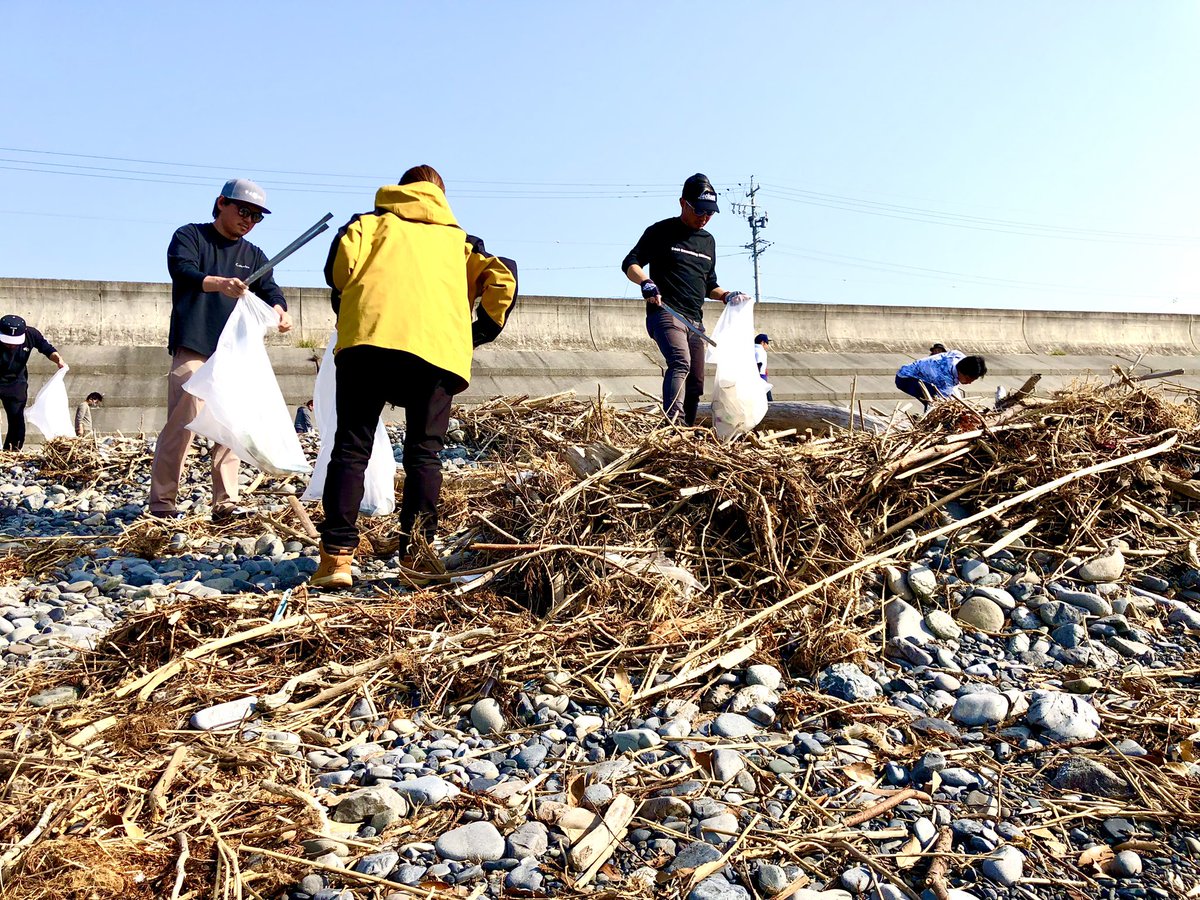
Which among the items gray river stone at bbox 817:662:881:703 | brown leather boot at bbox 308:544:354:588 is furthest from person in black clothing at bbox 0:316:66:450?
gray river stone at bbox 817:662:881:703

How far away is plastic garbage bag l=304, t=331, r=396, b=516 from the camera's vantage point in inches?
171

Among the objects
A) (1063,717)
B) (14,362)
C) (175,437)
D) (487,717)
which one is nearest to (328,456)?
(175,437)

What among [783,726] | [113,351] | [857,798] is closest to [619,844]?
[857,798]

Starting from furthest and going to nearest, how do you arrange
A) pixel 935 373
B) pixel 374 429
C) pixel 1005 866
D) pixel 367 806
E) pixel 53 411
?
pixel 53 411 → pixel 935 373 → pixel 374 429 → pixel 367 806 → pixel 1005 866

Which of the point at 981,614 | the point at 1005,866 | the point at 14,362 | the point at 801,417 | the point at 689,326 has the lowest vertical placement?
the point at 1005,866

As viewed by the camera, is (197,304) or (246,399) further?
(197,304)

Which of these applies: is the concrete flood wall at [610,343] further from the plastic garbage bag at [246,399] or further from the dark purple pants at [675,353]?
the plastic garbage bag at [246,399]

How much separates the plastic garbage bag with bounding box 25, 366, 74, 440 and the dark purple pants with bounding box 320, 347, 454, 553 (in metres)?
5.17

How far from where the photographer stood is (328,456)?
14.2 ft

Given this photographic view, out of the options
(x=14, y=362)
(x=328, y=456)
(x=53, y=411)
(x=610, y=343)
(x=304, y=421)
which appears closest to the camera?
(x=328, y=456)

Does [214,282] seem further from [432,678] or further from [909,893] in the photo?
[909,893]

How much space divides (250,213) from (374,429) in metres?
1.74

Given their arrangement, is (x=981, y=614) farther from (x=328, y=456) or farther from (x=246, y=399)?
(x=246, y=399)

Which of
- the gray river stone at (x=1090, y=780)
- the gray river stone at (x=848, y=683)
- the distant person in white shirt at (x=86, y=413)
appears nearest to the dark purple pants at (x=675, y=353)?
the gray river stone at (x=848, y=683)
